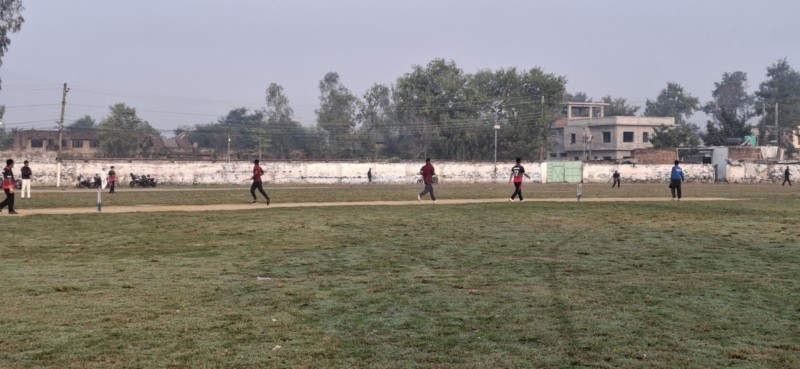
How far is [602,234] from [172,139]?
311 feet

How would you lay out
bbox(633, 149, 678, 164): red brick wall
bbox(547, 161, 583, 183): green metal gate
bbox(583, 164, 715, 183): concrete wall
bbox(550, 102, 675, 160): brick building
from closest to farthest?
bbox(547, 161, 583, 183): green metal gate
bbox(583, 164, 715, 183): concrete wall
bbox(633, 149, 678, 164): red brick wall
bbox(550, 102, 675, 160): brick building

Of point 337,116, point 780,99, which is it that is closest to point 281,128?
point 337,116

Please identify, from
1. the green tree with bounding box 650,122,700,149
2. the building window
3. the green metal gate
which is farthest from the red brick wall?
the building window

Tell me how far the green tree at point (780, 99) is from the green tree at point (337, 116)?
5263cm

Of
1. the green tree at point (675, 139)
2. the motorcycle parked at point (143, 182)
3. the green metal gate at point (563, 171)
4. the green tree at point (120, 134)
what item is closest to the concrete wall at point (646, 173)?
the green metal gate at point (563, 171)

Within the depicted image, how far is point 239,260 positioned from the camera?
40.7 feet

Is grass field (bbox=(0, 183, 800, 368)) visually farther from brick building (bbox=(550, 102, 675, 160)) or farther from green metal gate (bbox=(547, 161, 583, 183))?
brick building (bbox=(550, 102, 675, 160))

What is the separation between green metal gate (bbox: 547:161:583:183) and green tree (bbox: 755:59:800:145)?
33265 mm

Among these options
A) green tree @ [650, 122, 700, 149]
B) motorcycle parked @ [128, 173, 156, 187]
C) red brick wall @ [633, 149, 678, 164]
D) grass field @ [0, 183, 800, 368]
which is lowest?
grass field @ [0, 183, 800, 368]

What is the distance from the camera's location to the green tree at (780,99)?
106 meters

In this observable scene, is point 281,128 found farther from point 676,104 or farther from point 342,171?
point 676,104

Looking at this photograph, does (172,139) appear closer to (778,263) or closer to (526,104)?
(526,104)

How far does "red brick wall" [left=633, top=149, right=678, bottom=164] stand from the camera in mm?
79312

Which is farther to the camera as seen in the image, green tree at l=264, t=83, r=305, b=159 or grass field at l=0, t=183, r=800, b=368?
green tree at l=264, t=83, r=305, b=159
